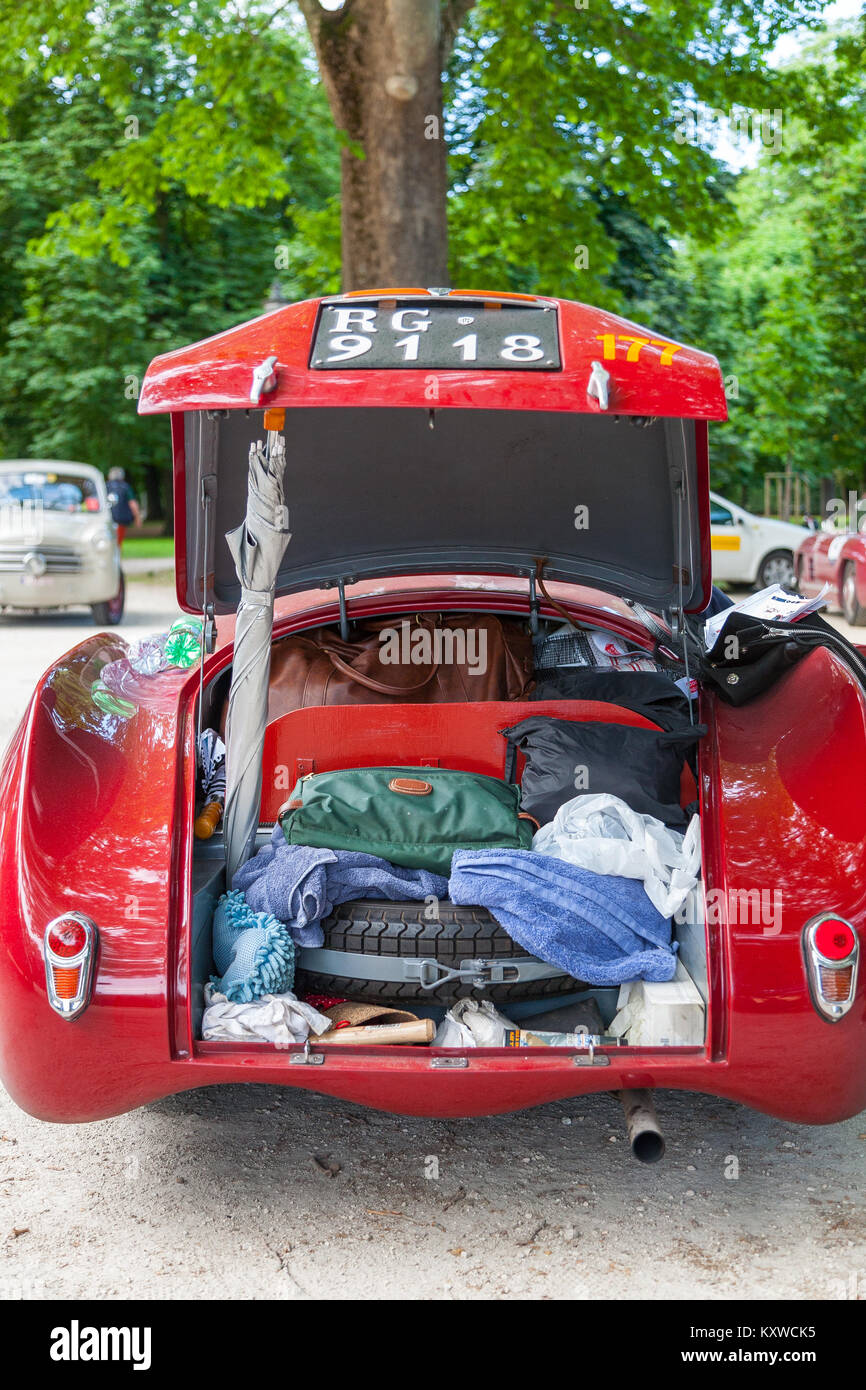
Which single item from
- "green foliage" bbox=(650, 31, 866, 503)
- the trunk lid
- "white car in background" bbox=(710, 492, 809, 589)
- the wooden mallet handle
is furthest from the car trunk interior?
"green foliage" bbox=(650, 31, 866, 503)

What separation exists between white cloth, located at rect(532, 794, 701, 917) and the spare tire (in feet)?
0.95

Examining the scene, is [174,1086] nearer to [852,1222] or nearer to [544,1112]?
[544,1112]

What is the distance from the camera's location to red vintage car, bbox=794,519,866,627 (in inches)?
533

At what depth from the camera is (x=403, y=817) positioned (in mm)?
3250

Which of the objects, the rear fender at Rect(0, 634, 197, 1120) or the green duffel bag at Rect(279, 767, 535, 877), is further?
the green duffel bag at Rect(279, 767, 535, 877)

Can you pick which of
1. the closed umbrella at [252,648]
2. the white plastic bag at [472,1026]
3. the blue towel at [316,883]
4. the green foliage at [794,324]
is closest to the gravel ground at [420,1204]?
the white plastic bag at [472,1026]

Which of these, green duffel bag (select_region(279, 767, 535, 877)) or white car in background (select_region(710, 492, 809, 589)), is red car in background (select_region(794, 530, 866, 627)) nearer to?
white car in background (select_region(710, 492, 809, 589))

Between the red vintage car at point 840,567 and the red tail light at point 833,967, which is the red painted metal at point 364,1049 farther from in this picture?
the red vintage car at point 840,567

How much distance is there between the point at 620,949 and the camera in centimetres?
300

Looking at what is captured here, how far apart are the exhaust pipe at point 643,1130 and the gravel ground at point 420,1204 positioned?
31 centimetres

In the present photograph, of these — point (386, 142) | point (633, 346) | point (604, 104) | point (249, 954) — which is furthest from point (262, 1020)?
point (604, 104)

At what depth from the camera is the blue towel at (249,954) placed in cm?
292

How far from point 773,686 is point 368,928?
1456mm

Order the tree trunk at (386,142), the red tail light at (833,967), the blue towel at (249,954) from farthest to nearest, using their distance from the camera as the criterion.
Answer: the tree trunk at (386,142) → the blue towel at (249,954) → the red tail light at (833,967)
